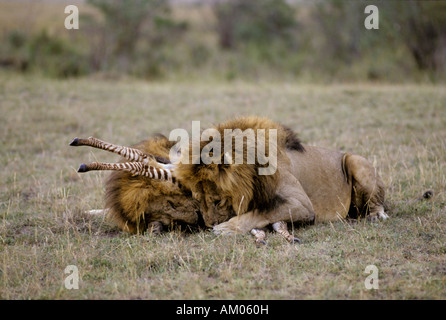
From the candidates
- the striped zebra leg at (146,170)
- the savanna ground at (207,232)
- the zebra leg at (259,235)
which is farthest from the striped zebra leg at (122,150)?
the zebra leg at (259,235)

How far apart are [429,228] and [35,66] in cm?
1254

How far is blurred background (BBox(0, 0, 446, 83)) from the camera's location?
15.3m

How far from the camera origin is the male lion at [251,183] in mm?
5211

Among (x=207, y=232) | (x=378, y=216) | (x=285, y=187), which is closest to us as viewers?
(x=207, y=232)

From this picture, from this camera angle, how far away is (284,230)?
5.40 m

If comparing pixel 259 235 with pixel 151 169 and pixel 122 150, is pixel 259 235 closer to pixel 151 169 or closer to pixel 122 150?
pixel 151 169

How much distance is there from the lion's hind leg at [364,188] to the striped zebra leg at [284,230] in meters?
1.21

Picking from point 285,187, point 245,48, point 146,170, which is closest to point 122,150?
point 146,170

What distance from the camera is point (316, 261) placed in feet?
15.5

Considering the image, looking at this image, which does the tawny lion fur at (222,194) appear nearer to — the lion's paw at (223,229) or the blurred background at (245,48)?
the lion's paw at (223,229)

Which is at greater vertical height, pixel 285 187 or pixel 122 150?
pixel 122 150

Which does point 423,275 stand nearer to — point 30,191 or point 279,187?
point 279,187

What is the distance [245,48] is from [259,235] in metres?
16.5

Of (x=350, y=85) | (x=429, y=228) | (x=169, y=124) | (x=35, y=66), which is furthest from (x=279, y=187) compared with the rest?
(x=35, y=66)
